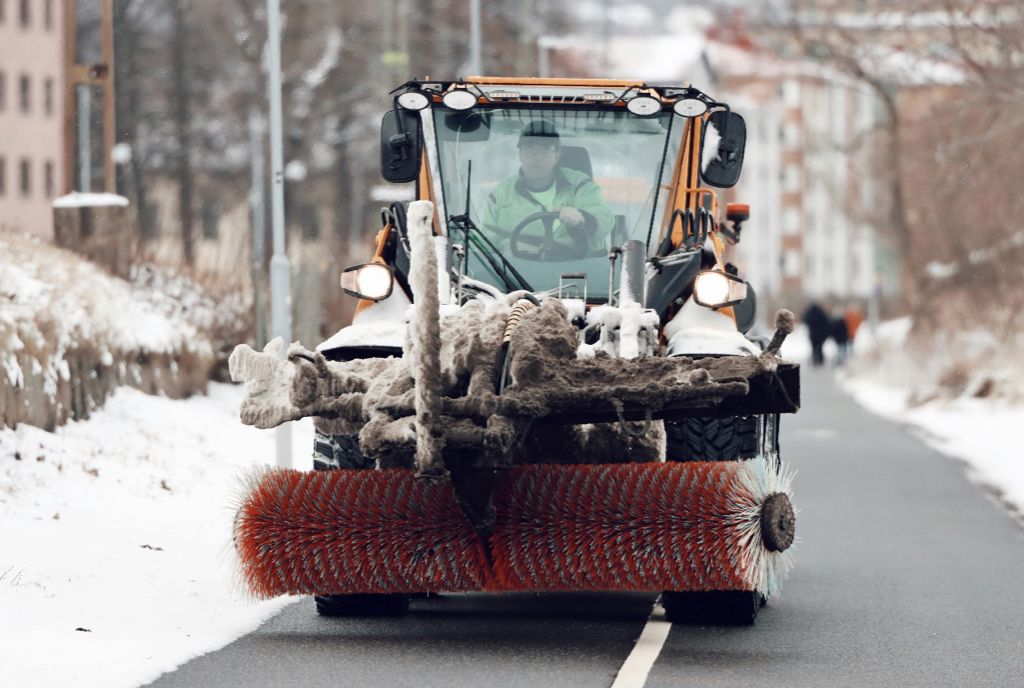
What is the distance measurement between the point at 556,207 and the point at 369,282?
129cm

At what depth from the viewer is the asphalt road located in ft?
29.9

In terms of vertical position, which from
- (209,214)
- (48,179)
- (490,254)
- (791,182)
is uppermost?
(791,182)

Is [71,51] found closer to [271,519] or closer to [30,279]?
[30,279]

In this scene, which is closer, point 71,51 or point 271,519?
point 271,519

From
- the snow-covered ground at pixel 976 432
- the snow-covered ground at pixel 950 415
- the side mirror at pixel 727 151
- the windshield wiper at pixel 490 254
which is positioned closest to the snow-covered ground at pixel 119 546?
the windshield wiper at pixel 490 254

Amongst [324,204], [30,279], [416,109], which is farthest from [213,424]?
[324,204]

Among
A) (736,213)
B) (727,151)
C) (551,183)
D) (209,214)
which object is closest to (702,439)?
(727,151)

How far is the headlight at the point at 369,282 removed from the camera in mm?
10820

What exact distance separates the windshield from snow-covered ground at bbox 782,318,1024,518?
21.1 feet

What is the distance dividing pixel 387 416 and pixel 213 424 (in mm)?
10780

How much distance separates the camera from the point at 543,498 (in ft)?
31.7

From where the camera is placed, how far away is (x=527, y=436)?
970 cm

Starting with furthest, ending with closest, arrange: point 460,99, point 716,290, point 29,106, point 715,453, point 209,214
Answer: point 209,214
point 29,106
point 460,99
point 716,290
point 715,453

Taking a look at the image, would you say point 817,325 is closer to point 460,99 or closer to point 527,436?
point 460,99
